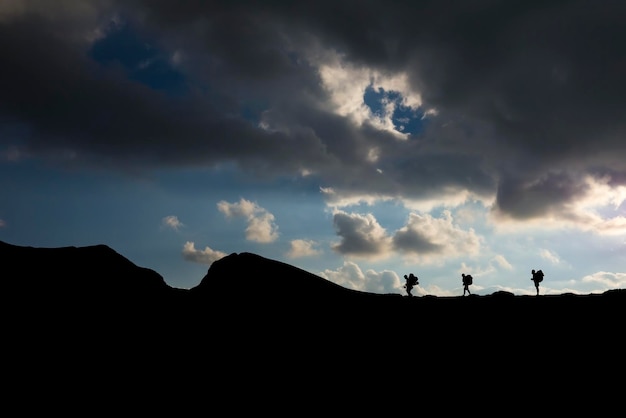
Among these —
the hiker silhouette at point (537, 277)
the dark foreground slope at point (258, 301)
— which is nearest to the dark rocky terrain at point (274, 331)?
the dark foreground slope at point (258, 301)

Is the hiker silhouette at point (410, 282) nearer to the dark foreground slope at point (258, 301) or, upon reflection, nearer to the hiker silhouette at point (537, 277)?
the hiker silhouette at point (537, 277)

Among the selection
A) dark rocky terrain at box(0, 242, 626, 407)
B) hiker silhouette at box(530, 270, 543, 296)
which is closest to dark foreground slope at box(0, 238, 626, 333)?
dark rocky terrain at box(0, 242, 626, 407)

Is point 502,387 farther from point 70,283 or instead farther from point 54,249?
point 54,249

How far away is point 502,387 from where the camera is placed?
31.0 m

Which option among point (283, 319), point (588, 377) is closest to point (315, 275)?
point (283, 319)

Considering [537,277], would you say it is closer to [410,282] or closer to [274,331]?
[410,282]

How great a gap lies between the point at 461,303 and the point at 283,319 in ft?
49.2

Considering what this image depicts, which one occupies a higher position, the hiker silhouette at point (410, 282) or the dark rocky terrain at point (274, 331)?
the hiker silhouette at point (410, 282)

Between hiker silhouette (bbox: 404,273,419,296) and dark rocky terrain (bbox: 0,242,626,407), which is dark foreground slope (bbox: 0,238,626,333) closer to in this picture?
dark rocky terrain (bbox: 0,242,626,407)

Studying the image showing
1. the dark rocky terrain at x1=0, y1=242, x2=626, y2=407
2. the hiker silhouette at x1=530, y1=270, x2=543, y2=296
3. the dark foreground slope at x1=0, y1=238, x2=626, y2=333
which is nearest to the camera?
the dark rocky terrain at x1=0, y1=242, x2=626, y2=407

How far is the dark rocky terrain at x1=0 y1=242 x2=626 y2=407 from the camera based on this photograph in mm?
32906

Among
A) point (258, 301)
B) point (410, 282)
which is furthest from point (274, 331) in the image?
point (410, 282)

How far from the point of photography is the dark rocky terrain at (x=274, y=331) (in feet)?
108

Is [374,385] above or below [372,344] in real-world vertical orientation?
below
